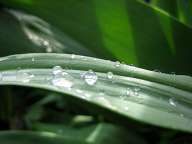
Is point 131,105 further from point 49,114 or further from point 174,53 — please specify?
point 49,114

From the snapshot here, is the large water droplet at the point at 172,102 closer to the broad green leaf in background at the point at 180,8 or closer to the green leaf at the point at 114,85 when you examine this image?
the green leaf at the point at 114,85

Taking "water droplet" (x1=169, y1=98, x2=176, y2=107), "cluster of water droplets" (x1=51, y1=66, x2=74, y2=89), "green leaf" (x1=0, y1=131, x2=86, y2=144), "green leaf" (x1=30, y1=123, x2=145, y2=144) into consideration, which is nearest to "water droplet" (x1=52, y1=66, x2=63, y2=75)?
"cluster of water droplets" (x1=51, y1=66, x2=74, y2=89)

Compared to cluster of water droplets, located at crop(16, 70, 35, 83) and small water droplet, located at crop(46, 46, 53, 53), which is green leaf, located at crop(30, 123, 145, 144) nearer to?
small water droplet, located at crop(46, 46, 53, 53)

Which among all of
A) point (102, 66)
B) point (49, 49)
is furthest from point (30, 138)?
point (102, 66)

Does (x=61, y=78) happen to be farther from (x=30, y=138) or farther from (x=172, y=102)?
(x=30, y=138)

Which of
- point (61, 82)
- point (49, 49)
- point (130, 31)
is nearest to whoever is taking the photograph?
point (61, 82)

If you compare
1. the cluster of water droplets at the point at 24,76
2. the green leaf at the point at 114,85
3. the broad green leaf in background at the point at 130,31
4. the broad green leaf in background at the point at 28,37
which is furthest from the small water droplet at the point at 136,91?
the broad green leaf in background at the point at 28,37
